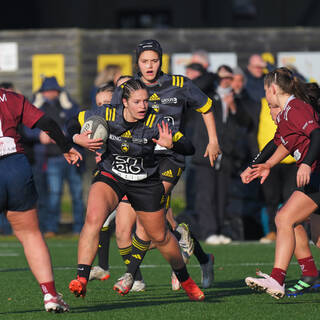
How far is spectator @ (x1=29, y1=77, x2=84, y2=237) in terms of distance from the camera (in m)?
15.3

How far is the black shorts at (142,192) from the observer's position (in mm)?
7949

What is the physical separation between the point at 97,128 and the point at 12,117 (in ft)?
2.69

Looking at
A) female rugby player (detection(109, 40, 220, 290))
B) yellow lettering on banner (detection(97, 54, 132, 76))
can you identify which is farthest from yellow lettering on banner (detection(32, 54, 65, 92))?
female rugby player (detection(109, 40, 220, 290))

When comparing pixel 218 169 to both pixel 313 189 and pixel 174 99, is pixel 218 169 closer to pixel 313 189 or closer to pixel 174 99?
pixel 174 99

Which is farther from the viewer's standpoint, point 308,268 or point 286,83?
point 308,268

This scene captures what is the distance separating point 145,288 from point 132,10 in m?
17.8

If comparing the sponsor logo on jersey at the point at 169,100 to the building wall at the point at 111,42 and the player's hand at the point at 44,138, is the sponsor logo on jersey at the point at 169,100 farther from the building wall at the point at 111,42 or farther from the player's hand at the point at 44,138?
the building wall at the point at 111,42

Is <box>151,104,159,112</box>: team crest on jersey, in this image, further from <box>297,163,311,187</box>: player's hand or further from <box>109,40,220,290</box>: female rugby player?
<box>297,163,311,187</box>: player's hand

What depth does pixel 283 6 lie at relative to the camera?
26.8 metres

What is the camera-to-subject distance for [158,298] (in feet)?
28.2

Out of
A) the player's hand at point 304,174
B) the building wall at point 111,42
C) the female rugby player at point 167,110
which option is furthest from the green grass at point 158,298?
the building wall at point 111,42

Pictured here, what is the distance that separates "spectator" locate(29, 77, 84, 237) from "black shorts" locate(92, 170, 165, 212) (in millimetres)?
7339

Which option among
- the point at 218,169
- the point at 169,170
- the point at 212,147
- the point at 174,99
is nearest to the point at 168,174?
Answer: the point at 169,170

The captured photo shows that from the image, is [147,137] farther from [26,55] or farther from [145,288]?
[26,55]
